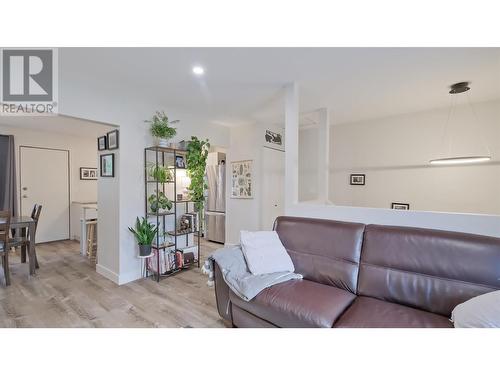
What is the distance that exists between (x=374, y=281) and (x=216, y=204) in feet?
11.5

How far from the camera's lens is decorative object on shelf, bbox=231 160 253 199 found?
398 centimetres

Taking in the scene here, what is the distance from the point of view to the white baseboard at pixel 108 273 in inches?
107

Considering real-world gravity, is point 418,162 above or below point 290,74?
below

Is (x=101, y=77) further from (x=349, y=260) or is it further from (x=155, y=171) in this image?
(x=349, y=260)

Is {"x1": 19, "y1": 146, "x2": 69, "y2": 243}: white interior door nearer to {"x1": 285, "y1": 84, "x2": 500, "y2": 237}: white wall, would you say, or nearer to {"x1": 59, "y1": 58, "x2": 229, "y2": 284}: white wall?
{"x1": 59, "y1": 58, "x2": 229, "y2": 284}: white wall

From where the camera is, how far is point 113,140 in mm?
2799

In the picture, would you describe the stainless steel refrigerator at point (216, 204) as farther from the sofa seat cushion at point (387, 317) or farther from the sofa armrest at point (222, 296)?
the sofa seat cushion at point (387, 317)

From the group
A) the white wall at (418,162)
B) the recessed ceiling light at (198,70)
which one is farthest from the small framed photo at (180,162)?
the white wall at (418,162)

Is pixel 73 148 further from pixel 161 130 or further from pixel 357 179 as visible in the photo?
pixel 357 179

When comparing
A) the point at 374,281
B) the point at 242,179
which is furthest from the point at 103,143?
the point at 374,281

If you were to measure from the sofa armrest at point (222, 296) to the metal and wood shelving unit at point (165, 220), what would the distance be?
4.17 feet

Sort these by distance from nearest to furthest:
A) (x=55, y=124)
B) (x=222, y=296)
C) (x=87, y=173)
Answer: (x=222, y=296)
(x=55, y=124)
(x=87, y=173)

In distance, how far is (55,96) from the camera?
2207 millimetres

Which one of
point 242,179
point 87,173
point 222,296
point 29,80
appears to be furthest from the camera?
point 87,173
